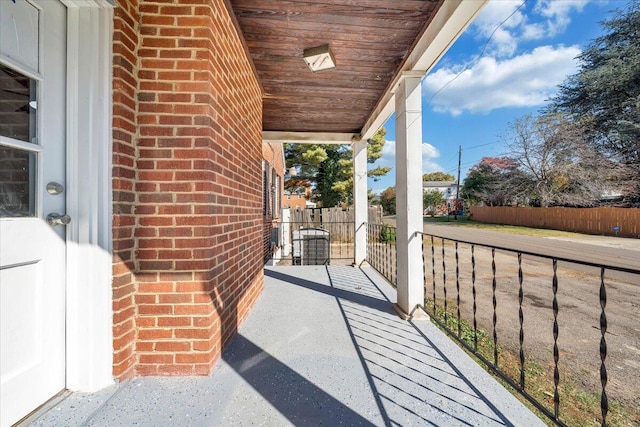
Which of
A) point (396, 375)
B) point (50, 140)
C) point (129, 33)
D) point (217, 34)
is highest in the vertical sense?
point (217, 34)

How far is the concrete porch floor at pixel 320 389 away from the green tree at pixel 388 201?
33.1 meters

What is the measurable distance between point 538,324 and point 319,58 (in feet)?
13.4

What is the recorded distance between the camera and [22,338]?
3.95ft

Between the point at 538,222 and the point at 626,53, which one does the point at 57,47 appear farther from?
the point at 626,53

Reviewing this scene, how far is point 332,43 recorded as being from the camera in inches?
90.4

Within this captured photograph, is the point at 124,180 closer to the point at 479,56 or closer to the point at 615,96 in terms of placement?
the point at 479,56

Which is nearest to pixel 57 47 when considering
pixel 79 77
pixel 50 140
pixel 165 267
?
pixel 79 77

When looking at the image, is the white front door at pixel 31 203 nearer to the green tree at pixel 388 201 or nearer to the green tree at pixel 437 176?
the green tree at pixel 388 201

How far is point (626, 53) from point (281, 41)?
24495mm

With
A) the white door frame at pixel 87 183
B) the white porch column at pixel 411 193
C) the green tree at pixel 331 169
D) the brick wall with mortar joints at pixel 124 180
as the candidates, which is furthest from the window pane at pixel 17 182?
the green tree at pixel 331 169

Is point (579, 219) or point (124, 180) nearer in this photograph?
point (124, 180)

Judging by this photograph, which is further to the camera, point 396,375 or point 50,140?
point 396,375

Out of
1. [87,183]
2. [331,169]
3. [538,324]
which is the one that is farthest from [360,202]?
[331,169]

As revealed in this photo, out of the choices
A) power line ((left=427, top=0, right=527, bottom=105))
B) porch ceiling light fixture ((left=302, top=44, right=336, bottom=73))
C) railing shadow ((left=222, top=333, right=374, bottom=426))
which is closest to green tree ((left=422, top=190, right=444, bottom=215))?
power line ((left=427, top=0, right=527, bottom=105))
